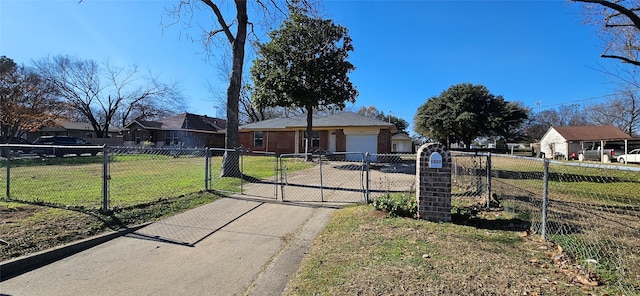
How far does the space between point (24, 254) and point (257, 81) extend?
15379 mm

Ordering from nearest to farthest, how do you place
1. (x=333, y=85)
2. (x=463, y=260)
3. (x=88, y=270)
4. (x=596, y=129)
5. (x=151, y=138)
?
(x=463, y=260) < (x=88, y=270) < (x=333, y=85) < (x=151, y=138) < (x=596, y=129)

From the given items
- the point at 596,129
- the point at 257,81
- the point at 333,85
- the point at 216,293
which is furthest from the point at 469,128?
the point at 216,293

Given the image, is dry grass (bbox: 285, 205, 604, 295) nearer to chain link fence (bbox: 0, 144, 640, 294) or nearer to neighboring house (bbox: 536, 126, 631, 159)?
chain link fence (bbox: 0, 144, 640, 294)

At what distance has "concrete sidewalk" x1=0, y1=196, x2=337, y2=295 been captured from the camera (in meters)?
3.26

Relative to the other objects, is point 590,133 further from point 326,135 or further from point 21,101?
point 21,101

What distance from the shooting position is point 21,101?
26.1 metres

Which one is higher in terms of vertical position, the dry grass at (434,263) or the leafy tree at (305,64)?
the leafy tree at (305,64)

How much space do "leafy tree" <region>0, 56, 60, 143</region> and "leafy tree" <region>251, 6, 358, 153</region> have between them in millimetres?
22681

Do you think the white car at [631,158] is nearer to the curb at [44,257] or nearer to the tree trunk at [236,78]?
the tree trunk at [236,78]

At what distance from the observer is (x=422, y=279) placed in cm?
303

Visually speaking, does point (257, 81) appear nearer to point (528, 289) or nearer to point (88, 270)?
point (88, 270)

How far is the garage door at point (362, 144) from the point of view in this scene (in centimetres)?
2119

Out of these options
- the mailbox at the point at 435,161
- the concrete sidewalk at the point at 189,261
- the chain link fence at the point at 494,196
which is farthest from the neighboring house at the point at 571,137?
the concrete sidewalk at the point at 189,261

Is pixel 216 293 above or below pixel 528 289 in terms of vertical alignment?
below
